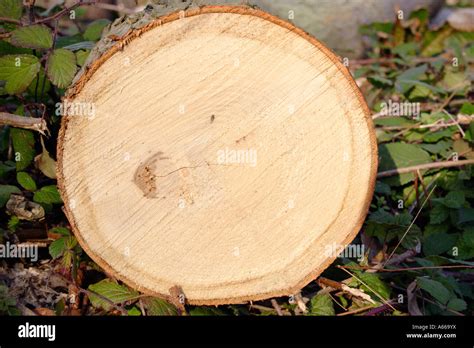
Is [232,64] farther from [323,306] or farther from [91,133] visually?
[323,306]

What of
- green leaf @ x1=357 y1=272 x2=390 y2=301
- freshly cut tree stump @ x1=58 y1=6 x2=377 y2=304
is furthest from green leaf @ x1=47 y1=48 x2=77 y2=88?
green leaf @ x1=357 y1=272 x2=390 y2=301

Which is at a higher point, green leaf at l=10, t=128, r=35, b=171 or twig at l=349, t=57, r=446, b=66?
twig at l=349, t=57, r=446, b=66

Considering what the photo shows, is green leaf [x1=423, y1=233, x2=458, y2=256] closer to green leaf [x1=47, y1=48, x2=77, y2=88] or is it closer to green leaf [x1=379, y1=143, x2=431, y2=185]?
green leaf [x1=379, y1=143, x2=431, y2=185]

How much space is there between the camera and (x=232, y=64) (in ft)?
7.46

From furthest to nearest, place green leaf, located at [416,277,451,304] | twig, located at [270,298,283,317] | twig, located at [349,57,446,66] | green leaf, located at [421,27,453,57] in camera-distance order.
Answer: green leaf, located at [421,27,453,57]
twig, located at [349,57,446,66]
twig, located at [270,298,283,317]
green leaf, located at [416,277,451,304]

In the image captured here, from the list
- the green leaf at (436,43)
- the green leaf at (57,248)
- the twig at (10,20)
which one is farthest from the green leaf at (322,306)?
the green leaf at (436,43)

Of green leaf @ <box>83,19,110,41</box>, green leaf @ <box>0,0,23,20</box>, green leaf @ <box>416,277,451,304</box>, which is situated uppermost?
green leaf @ <box>0,0,23,20</box>

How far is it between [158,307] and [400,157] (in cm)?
151

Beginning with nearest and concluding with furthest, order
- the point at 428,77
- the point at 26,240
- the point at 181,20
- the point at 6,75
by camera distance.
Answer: the point at 181,20, the point at 6,75, the point at 26,240, the point at 428,77

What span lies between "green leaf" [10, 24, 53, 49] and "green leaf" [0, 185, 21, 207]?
0.59 m

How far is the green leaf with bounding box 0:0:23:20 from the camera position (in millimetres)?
2672

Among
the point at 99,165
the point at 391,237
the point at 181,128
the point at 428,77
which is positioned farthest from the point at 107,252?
the point at 428,77

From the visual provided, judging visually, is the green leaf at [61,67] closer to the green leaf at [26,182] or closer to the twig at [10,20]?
the twig at [10,20]

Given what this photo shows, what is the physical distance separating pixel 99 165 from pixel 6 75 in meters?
0.60
